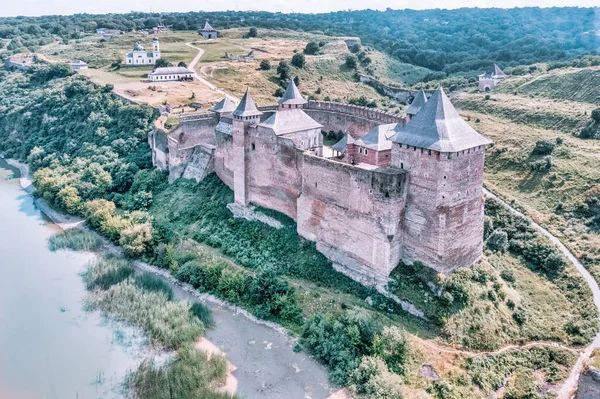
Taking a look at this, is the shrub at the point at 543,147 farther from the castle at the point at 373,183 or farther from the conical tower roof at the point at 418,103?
the conical tower roof at the point at 418,103

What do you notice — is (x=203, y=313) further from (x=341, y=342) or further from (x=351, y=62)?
(x=351, y=62)

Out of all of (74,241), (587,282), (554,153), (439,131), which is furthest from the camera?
(554,153)

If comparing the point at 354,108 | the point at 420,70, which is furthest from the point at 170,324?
the point at 420,70

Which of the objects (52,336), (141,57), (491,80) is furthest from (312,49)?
(52,336)

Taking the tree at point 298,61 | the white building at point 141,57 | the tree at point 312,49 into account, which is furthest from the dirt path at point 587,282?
the white building at point 141,57

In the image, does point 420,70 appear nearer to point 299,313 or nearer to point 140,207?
point 140,207
